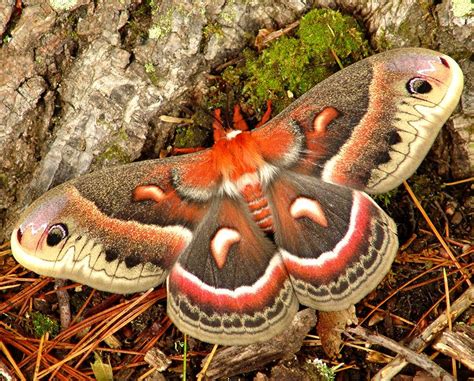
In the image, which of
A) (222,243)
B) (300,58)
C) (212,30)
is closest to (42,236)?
(222,243)

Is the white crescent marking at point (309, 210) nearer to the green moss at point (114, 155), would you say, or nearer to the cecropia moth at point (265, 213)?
the cecropia moth at point (265, 213)

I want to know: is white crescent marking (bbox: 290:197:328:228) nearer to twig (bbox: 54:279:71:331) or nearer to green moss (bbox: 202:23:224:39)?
green moss (bbox: 202:23:224:39)

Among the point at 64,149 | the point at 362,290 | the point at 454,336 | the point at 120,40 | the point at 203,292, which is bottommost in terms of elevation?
the point at 454,336

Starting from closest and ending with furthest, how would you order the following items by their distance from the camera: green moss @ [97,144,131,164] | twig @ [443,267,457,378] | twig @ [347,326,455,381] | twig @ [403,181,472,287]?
twig @ [347,326,455,381], twig @ [443,267,457,378], twig @ [403,181,472,287], green moss @ [97,144,131,164]

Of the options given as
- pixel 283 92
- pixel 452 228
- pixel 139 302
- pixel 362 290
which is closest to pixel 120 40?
pixel 283 92

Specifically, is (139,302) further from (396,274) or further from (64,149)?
(396,274)

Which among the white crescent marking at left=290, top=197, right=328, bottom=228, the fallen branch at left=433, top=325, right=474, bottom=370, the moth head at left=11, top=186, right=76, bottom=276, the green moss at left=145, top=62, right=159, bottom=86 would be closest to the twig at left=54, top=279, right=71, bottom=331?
the moth head at left=11, top=186, right=76, bottom=276
